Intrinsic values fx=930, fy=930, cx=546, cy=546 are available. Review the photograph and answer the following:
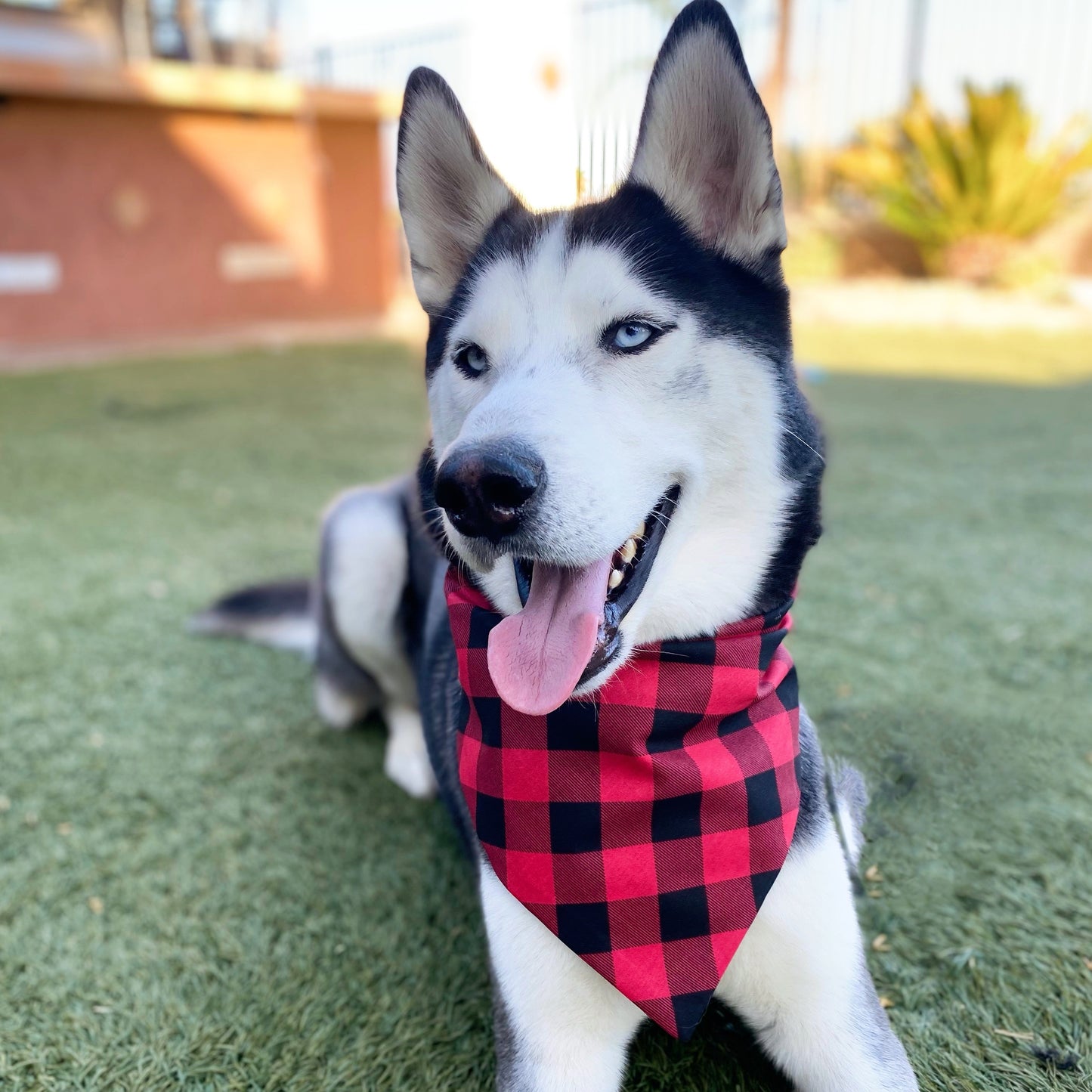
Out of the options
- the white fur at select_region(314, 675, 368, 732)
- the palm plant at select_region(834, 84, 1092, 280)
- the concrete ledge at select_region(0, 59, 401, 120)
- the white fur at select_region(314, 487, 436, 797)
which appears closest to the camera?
the white fur at select_region(314, 487, 436, 797)

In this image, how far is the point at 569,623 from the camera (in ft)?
4.14

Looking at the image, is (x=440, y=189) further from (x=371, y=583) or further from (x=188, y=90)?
(x=188, y=90)

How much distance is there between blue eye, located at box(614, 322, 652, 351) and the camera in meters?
1.32

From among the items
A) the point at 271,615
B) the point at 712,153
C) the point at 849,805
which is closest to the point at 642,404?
the point at 712,153

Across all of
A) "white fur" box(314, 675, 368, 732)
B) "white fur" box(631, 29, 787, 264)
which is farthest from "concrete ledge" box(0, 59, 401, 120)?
"white fur" box(631, 29, 787, 264)

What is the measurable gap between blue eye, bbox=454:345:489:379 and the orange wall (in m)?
7.77

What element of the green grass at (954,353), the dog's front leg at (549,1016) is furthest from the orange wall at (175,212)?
the dog's front leg at (549,1016)

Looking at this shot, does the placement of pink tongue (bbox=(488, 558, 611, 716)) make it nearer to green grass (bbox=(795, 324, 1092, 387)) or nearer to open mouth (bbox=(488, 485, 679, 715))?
open mouth (bbox=(488, 485, 679, 715))

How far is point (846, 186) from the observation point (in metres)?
14.5

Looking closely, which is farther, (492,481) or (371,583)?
(371,583)

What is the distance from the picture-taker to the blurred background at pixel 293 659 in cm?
158

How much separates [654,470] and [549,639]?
0.88ft

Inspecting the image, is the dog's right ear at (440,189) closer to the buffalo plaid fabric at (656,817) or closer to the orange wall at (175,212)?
the buffalo plaid fabric at (656,817)

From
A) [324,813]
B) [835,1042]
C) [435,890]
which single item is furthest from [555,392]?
[324,813]
